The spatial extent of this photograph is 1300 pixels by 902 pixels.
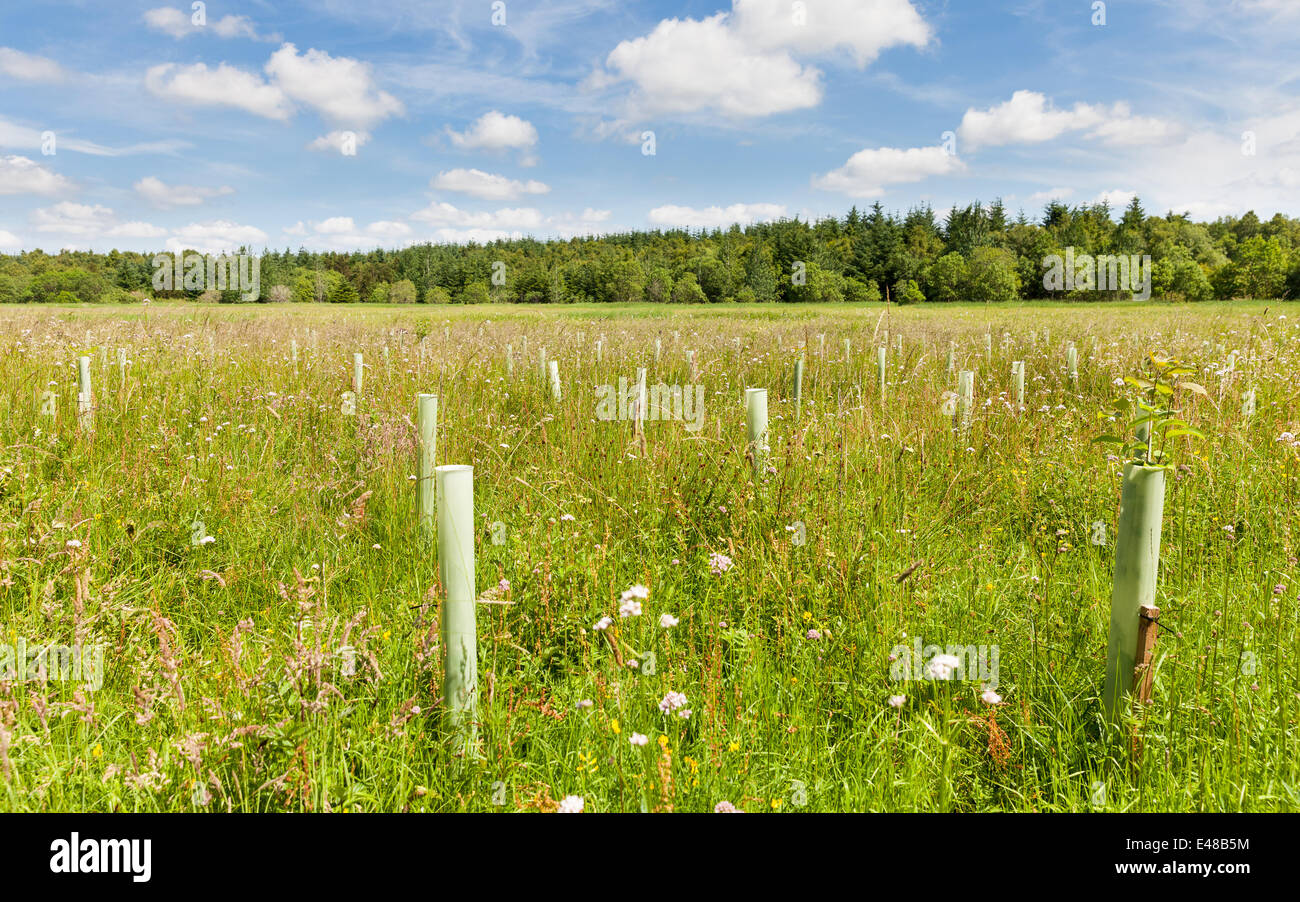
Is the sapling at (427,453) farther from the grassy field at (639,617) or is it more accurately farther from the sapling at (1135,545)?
the sapling at (1135,545)

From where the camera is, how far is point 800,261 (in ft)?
200

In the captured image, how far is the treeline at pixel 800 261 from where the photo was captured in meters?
63.9

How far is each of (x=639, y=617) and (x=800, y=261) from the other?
2464 inches

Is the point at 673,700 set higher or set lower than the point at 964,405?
lower

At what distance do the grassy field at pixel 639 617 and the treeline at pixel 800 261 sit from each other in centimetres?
5713

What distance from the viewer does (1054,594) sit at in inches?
120

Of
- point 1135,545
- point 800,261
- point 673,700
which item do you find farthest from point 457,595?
point 800,261

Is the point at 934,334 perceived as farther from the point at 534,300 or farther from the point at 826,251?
the point at 534,300

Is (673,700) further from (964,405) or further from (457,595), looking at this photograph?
(964,405)

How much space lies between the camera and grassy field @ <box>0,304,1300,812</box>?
192 cm

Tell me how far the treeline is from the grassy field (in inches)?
2249

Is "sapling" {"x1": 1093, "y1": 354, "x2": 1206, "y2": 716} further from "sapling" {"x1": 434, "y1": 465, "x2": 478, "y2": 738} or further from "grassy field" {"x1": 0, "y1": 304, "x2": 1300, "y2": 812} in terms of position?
"sapling" {"x1": 434, "y1": 465, "x2": 478, "y2": 738}

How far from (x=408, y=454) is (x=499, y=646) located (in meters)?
2.43
